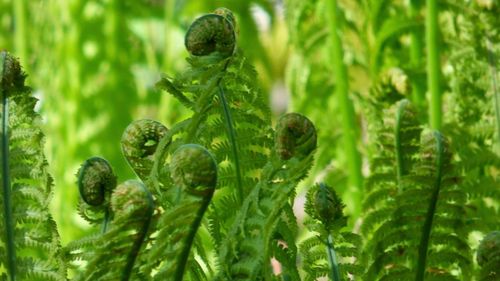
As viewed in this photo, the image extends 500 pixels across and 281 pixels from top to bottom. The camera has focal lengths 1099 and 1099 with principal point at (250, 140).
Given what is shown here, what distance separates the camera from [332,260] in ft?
2.13

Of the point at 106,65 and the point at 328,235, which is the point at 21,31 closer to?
the point at 106,65

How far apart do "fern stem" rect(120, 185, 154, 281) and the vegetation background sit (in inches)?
6.6

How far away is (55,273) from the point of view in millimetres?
647

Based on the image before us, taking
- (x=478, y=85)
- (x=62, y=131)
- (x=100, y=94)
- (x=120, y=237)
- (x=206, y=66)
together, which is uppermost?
(x=100, y=94)

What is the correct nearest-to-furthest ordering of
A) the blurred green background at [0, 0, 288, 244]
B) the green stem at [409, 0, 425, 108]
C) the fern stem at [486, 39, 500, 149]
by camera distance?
the fern stem at [486, 39, 500, 149] → the green stem at [409, 0, 425, 108] → the blurred green background at [0, 0, 288, 244]

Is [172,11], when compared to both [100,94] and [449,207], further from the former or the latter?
[449,207]

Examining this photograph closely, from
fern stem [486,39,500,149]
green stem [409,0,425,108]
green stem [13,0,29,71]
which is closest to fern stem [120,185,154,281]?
fern stem [486,39,500,149]

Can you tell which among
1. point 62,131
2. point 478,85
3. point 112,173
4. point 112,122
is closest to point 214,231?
point 112,173

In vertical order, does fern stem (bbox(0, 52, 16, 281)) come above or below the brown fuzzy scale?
below

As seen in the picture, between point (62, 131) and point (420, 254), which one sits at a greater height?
point (62, 131)

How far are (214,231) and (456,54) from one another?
17.6 inches

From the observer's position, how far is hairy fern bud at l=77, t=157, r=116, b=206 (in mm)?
616

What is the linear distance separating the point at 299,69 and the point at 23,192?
1.02 meters

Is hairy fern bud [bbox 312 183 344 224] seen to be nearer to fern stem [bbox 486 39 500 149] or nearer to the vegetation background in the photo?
the vegetation background
